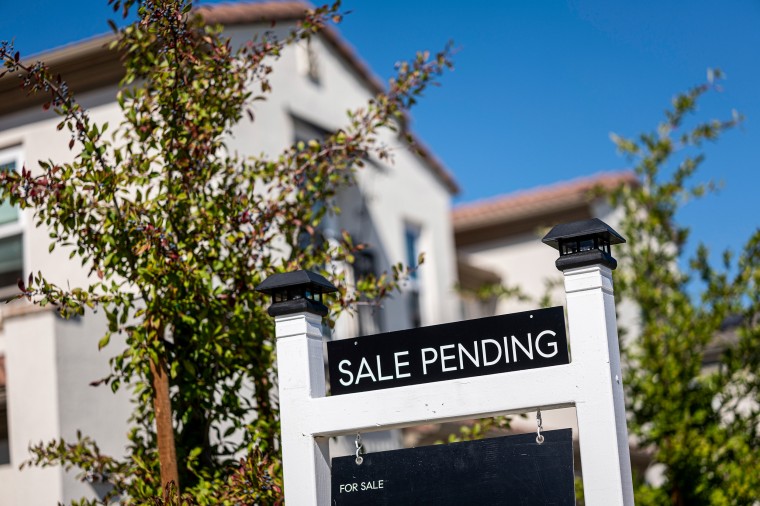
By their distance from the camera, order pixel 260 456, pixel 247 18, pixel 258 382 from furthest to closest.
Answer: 1. pixel 247 18
2. pixel 258 382
3. pixel 260 456

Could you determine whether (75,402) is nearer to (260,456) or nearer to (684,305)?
(260,456)

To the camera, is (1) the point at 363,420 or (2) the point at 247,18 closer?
(1) the point at 363,420

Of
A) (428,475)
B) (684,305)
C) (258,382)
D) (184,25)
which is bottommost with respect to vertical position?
(428,475)

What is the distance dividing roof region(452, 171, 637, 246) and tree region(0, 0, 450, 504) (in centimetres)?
1455

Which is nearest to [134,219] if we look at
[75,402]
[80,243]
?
[80,243]

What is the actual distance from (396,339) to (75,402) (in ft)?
18.4

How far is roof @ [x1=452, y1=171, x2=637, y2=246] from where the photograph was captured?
22081 mm

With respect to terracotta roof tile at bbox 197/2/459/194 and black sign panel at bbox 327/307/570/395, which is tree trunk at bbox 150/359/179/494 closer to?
black sign panel at bbox 327/307/570/395

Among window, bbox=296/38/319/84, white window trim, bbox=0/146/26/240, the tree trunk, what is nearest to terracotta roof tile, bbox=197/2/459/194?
window, bbox=296/38/319/84

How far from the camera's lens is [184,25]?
700cm

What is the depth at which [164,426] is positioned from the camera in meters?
6.64

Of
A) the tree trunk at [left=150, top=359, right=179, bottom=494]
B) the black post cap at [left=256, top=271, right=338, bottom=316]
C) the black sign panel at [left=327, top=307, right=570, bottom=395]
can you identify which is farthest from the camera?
the tree trunk at [left=150, top=359, right=179, bottom=494]

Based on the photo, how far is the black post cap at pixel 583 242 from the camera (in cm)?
527

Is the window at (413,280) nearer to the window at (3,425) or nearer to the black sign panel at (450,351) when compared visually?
the window at (3,425)
